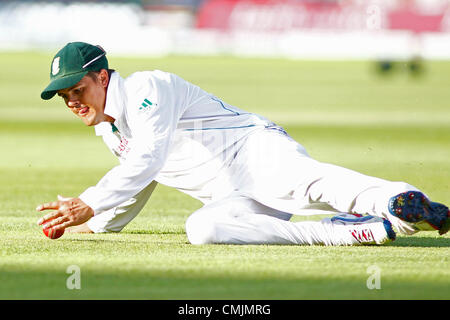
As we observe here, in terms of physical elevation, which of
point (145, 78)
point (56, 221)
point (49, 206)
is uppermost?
point (145, 78)

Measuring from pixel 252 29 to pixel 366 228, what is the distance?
4428 centimetres

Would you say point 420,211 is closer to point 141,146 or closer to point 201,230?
point 201,230

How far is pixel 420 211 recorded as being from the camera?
5328mm

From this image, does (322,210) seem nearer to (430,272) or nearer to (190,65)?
(430,272)

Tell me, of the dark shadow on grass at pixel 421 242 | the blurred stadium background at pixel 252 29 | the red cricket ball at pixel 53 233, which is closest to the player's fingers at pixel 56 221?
the red cricket ball at pixel 53 233

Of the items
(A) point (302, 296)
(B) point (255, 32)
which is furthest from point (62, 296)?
(B) point (255, 32)

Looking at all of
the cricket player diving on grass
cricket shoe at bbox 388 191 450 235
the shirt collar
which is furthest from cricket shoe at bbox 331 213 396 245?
the shirt collar

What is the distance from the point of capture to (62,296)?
4617 millimetres

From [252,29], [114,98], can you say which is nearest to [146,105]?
[114,98]

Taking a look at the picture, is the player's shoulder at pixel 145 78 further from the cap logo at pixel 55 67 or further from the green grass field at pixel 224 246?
the green grass field at pixel 224 246

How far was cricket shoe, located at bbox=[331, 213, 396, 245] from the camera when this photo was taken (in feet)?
→ 19.1

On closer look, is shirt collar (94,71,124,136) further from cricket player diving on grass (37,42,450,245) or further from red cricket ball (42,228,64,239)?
red cricket ball (42,228,64,239)

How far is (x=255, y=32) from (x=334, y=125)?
3262cm
